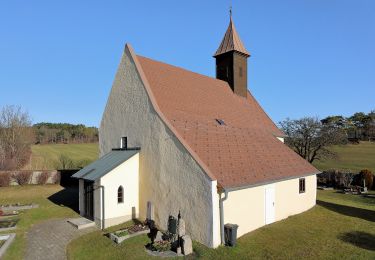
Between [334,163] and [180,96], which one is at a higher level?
[180,96]

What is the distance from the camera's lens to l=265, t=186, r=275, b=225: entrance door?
16500mm

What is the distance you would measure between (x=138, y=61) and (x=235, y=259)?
1325 cm

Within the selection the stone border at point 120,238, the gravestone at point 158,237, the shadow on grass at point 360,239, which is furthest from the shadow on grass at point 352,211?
the stone border at point 120,238

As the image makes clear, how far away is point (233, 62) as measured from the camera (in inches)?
1013

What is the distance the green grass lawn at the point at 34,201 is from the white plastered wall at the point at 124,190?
4068 millimetres

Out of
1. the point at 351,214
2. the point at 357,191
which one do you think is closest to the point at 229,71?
the point at 351,214

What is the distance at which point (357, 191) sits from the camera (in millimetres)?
31516

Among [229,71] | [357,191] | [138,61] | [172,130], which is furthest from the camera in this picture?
[357,191]

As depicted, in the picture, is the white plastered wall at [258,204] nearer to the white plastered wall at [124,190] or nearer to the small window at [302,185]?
the small window at [302,185]

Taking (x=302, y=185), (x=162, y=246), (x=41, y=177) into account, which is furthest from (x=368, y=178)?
(x=41, y=177)

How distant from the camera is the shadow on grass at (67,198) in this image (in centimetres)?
2223

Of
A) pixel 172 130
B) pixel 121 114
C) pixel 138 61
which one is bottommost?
pixel 172 130

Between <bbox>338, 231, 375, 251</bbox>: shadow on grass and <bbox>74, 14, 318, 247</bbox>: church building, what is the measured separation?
3784 millimetres

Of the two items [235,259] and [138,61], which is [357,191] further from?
[138,61]
